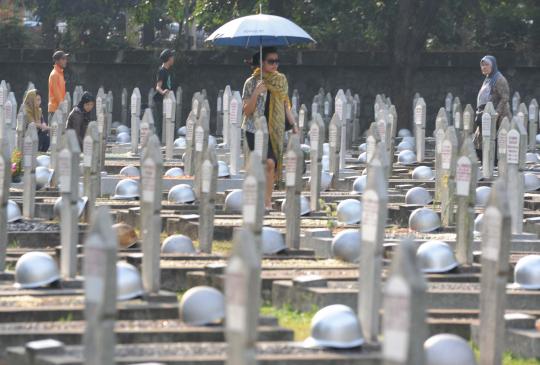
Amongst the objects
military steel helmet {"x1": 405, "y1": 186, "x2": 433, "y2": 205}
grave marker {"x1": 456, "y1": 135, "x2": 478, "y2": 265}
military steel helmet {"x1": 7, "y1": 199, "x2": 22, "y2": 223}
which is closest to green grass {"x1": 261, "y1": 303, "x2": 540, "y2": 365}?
grave marker {"x1": 456, "y1": 135, "x2": 478, "y2": 265}

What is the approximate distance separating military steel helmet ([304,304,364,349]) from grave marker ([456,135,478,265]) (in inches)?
158

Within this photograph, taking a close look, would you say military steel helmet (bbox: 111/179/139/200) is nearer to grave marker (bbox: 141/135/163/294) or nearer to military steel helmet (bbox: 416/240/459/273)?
military steel helmet (bbox: 416/240/459/273)

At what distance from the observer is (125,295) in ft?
39.4

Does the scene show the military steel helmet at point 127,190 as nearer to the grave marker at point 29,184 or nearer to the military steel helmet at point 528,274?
the grave marker at point 29,184

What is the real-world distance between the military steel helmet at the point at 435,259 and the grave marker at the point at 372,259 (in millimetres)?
2767

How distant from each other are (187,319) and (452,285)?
9.56ft

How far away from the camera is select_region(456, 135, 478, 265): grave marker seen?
1458cm

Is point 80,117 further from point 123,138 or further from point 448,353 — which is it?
point 448,353

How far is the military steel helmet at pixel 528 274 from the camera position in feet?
43.9

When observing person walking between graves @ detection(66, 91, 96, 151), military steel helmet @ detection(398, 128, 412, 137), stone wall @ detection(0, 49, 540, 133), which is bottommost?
military steel helmet @ detection(398, 128, 412, 137)

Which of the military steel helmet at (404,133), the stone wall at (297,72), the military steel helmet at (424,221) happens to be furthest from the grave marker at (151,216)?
the stone wall at (297,72)

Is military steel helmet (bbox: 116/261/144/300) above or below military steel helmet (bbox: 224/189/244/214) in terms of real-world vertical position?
below

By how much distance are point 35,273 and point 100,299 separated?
3.92 meters

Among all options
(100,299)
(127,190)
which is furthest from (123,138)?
(100,299)
